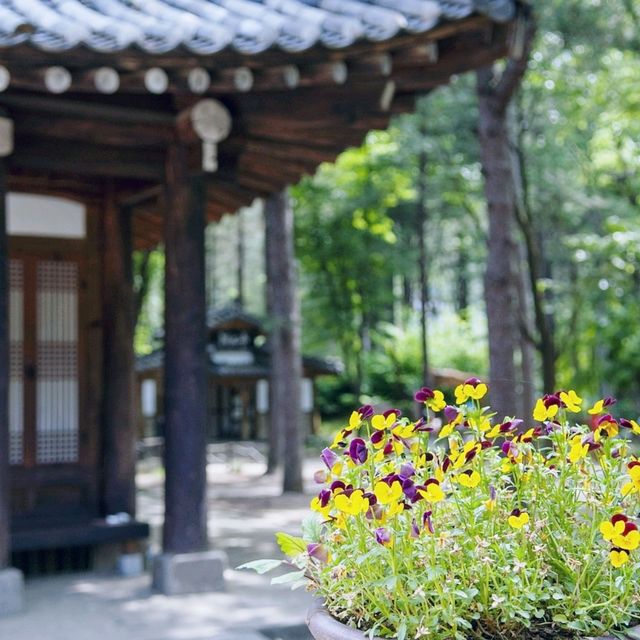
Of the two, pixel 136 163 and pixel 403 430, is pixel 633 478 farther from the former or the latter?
pixel 136 163

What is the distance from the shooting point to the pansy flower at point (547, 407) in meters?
2.51

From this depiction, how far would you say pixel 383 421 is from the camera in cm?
260

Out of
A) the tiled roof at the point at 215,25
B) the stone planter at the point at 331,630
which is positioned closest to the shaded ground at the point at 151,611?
the stone planter at the point at 331,630

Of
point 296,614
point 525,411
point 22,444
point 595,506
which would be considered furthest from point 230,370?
point 595,506

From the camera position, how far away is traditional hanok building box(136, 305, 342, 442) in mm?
25345

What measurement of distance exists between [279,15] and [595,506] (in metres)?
3.84

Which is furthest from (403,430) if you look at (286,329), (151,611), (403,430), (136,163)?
(286,329)

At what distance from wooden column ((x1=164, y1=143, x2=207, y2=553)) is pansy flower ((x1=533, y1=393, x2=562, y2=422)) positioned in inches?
155

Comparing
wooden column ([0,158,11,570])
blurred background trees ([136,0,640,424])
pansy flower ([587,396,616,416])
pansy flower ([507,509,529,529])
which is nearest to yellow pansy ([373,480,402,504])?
pansy flower ([507,509,529,529])

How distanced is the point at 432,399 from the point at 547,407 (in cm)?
32

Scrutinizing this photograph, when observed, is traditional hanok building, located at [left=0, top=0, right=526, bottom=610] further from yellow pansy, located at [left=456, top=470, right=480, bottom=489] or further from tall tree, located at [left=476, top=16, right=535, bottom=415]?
yellow pansy, located at [left=456, top=470, right=480, bottom=489]

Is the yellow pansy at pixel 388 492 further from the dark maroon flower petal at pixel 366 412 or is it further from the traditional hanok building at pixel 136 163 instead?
the traditional hanok building at pixel 136 163

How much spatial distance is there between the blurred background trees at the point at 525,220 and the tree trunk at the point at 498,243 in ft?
3.58

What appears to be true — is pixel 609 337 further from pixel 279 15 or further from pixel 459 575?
pixel 459 575
